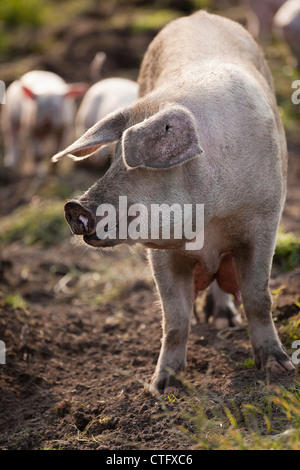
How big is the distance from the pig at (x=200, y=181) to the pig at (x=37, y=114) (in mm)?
5359

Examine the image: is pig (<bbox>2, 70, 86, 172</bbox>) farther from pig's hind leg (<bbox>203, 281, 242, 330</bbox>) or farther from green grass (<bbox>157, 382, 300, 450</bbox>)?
green grass (<bbox>157, 382, 300, 450</bbox>)

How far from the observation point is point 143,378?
4.39 metres

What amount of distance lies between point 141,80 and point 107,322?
61.5 inches

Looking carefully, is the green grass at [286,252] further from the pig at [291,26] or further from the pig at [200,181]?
the pig at [291,26]

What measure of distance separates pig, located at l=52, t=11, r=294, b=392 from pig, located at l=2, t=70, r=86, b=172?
17.6 ft

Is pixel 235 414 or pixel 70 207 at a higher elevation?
pixel 70 207

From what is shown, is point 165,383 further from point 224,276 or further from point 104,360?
point 104,360

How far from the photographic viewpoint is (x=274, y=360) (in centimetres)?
410

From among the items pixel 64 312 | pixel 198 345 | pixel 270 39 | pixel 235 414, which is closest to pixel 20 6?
pixel 270 39

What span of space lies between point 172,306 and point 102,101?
5418mm

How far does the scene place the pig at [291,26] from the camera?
11164mm

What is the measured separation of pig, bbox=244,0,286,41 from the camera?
12914 millimetres

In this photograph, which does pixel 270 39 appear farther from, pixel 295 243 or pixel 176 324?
pixel 176 324
